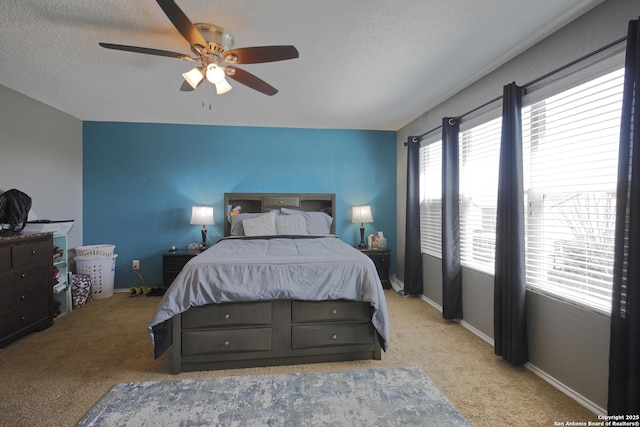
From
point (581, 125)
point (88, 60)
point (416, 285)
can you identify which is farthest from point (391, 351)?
point (88, 60)

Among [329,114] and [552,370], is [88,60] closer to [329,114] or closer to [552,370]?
[329,114]

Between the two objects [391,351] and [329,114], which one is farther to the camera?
[329,114]

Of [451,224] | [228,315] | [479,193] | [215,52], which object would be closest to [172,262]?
[228,315]

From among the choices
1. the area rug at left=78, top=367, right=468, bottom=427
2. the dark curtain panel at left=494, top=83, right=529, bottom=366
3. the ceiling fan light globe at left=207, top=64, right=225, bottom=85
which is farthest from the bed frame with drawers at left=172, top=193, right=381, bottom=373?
the ceiling fan light globe at left=207, top=64, right=225, bottom=85

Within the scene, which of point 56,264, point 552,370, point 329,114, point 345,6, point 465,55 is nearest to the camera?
point 345,6

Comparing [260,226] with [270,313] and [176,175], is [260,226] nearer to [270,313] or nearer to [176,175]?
[176,175]

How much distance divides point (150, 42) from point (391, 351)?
3.11 metres

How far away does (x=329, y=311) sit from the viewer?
7.15 ft

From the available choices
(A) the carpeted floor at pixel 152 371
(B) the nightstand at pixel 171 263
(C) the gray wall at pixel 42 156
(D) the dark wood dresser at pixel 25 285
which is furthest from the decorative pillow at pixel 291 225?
(C) the gray wall at pixel 42 156

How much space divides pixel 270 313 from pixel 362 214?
2.45m

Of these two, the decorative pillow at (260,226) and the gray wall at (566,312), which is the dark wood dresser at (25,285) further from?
the gray wall at (566,312)

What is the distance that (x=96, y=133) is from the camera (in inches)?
161

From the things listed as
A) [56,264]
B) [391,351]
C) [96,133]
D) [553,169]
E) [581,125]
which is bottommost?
[391,351]

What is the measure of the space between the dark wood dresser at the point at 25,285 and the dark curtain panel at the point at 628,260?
4.30m
